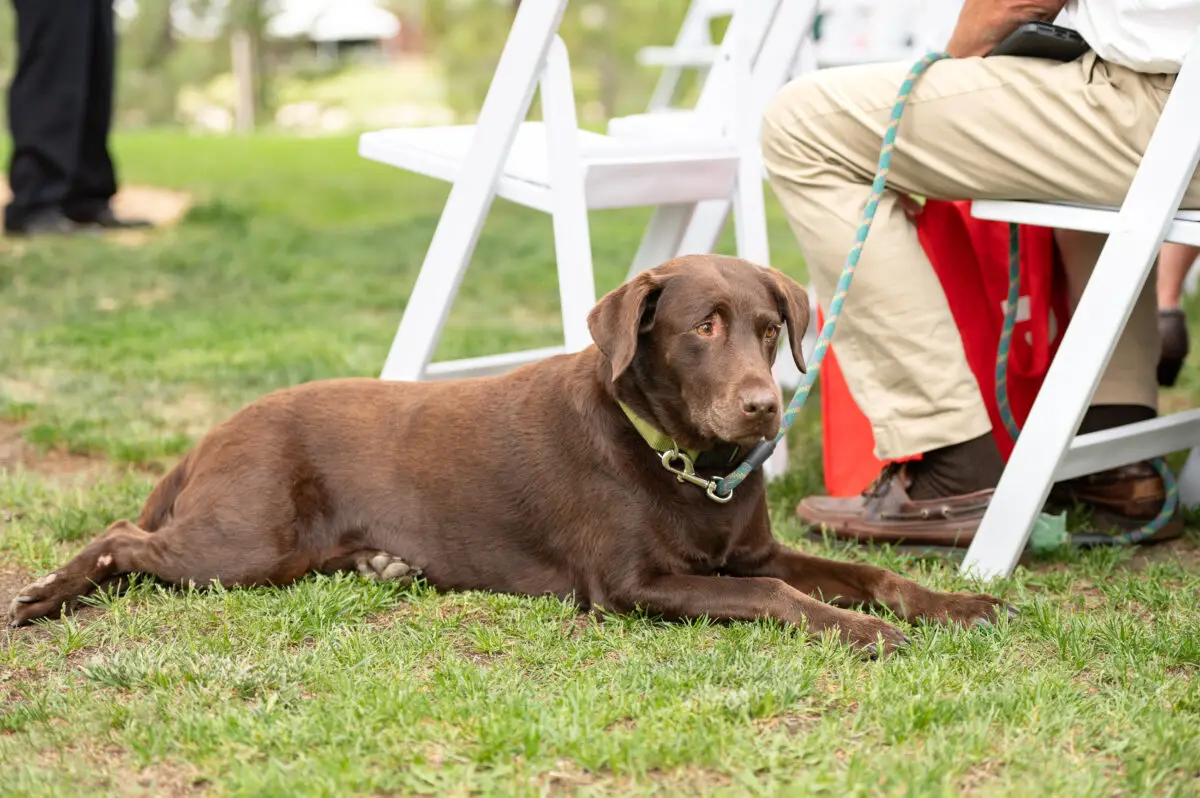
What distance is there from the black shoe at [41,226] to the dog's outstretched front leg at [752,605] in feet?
21.3

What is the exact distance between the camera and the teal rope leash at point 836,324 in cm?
316

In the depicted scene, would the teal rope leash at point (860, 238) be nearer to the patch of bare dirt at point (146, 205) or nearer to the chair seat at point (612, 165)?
the chair seat at point (612, 165)

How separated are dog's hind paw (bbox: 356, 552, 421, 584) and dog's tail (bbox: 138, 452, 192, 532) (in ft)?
1.81

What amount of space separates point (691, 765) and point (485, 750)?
13.6 inches

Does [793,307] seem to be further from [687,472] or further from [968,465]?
[968,465]

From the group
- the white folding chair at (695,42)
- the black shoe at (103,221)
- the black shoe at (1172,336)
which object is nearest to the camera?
the black shoe at (1172,336)

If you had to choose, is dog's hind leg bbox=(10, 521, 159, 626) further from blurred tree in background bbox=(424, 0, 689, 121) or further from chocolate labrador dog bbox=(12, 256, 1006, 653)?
blurred tree in background bbox=(424, 0, 689, 121)

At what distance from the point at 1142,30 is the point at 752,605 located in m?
1.57

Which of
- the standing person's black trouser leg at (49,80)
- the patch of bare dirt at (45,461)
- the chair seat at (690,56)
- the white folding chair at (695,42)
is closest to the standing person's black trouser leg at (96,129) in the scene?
the standing person's black trouser leg at (49,80)

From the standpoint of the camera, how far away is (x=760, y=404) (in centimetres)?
291

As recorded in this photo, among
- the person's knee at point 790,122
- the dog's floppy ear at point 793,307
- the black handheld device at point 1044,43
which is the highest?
the black handheld device at point 1044,43

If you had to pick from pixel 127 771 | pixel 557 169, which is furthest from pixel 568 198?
pixel 127 771

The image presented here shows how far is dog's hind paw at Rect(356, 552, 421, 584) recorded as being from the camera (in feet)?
11.0

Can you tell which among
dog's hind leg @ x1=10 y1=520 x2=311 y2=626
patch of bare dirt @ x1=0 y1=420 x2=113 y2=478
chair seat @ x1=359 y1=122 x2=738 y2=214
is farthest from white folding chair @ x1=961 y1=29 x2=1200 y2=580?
patch of bare dirt @ x1=0 y1=420 x2=113 y2=478
